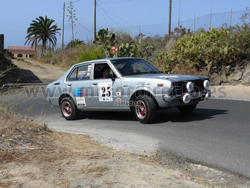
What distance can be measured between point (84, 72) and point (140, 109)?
227 cm

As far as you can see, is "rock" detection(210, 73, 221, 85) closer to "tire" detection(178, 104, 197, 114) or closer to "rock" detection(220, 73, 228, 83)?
"rock" detection(220, 73, 228, 83)

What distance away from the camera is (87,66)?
10.2m

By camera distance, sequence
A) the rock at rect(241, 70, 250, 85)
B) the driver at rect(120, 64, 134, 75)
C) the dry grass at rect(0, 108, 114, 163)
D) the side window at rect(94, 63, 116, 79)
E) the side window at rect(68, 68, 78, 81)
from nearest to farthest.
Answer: the dry grass at rect(0, 108, 114, 163), the driver at rect(120, 64, 134, 75), the side window at rect(94, 63, 116, 79), the side window at rect(68, 68, 78, 81), the rock at rect(241, 70, 250, 85)

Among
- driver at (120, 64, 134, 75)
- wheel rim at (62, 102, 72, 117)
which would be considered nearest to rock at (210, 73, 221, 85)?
driver at (120, 64, 134, 75)

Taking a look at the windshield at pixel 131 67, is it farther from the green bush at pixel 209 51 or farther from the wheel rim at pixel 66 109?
the green bush at pixel 209 51

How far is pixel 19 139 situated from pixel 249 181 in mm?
3620

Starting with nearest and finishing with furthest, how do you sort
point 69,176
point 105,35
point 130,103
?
1. point 69,176
2. point 130,103
3. point 105,35

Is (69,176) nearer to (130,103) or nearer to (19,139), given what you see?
(19,139)

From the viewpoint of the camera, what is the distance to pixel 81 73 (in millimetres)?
10328

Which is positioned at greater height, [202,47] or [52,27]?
[52,27]

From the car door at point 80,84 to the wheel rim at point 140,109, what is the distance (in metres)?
1.69

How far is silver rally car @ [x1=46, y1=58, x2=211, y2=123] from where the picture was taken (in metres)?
8.49

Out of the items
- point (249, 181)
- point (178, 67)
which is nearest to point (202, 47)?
point (178, 67)

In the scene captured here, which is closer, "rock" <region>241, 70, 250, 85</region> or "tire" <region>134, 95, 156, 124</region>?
"tire" <region>134, 95, 156, 124</region>
